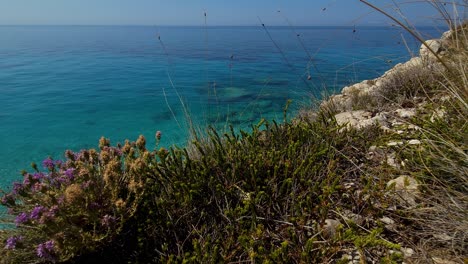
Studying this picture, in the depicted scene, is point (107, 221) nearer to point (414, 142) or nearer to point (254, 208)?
point (254, 208)

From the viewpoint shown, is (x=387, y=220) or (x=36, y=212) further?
(x=387, y=220)

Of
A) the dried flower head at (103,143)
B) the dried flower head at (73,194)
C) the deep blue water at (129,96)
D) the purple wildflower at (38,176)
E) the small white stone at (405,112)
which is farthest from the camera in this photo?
the deep blue water at (129,96)

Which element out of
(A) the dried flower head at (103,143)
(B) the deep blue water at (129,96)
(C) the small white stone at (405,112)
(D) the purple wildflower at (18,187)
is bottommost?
(B) the deep blue water at (129,96)

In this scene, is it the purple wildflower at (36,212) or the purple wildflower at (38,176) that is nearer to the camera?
the purple wildflower at (36,212)

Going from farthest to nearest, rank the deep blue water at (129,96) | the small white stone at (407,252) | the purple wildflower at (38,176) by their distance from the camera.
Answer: the deep blue water at (129,96), the purple wildflower at (38,176), the small white stone at (407,252)

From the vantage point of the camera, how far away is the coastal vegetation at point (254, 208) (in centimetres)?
175

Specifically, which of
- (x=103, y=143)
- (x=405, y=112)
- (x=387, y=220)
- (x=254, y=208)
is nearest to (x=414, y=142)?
(x=387, y=220)

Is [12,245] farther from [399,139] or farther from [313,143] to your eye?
[399,139]

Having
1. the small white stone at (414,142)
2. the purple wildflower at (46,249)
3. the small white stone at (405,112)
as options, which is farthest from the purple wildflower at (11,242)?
the small white stone at (405,112)

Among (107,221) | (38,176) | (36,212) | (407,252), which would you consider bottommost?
(407,252)

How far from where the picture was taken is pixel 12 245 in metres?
1.74

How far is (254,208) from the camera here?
6.81ft

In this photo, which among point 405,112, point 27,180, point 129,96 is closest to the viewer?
point 27,180

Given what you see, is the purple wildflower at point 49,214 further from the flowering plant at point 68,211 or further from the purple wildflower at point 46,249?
the purple wildflower at point 46,249
